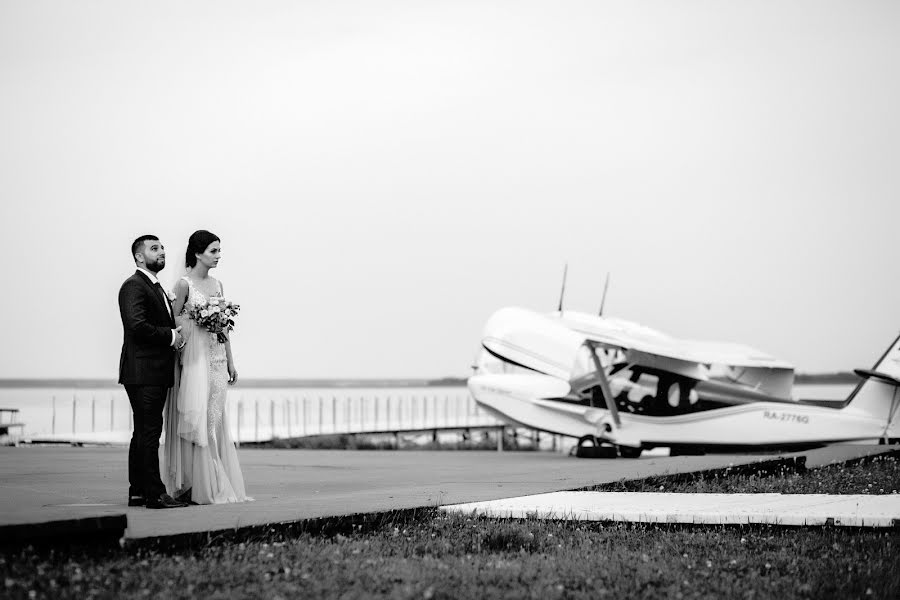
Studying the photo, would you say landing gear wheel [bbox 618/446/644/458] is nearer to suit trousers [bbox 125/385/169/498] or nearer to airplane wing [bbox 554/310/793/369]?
airplane wing [bbox 554/310/793/369]

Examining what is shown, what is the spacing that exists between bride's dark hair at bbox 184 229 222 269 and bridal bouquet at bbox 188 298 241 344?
39 centimetres

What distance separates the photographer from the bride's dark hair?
8.50 meters

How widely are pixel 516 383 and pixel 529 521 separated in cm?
1356

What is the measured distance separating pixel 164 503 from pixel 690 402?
471 inches

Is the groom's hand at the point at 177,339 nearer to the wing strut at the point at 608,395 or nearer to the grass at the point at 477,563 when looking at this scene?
the grass at the point at 477,563

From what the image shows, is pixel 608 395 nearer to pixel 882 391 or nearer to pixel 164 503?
pixel 882 391

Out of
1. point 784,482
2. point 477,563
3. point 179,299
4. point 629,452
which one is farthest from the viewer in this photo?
point 629,452

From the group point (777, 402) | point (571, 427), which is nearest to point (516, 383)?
point (571, 427)

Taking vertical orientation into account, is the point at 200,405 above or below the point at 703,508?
above

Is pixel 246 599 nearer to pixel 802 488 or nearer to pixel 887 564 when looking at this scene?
pixel 887 564

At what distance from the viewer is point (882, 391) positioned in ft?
57.4

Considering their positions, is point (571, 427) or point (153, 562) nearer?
point (153, 562)

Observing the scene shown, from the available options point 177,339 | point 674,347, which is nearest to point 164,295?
point 177,339

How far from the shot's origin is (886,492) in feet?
32.0
